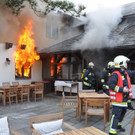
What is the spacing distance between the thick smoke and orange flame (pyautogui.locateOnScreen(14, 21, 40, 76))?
3204mm

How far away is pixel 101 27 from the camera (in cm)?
945

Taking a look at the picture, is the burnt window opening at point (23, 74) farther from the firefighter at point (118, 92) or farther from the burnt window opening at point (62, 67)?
the firefighter at point (118, 92)

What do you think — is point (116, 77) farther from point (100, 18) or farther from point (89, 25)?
point (89, 25)

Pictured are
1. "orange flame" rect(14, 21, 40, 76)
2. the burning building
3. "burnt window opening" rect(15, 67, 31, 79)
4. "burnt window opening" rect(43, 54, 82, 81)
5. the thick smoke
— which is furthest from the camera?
"burnt window opening" rect(43, 54, 82, 81)

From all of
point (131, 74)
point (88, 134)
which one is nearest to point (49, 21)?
point (131, 74)

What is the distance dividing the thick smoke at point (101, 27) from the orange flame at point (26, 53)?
3204 millimetres

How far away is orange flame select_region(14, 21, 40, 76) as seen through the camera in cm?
1015

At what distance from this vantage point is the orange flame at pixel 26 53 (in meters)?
10.1

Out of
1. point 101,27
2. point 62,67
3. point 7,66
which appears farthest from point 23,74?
point 101,27

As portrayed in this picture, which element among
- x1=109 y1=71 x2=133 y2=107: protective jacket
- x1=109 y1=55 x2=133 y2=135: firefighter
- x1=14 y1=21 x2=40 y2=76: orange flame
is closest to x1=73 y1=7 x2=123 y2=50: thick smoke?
x1=14 y1=21 x2=40 y2=76: orange flame

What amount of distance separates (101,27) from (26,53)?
5.21 metres

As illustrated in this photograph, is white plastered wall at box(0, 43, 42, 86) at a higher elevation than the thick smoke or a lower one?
lower

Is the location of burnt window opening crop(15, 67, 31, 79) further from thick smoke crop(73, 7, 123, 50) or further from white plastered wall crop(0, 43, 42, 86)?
thick smoke crop(73, 7, 123, 50)

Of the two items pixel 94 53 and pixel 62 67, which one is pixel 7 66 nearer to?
pixel 62 67
